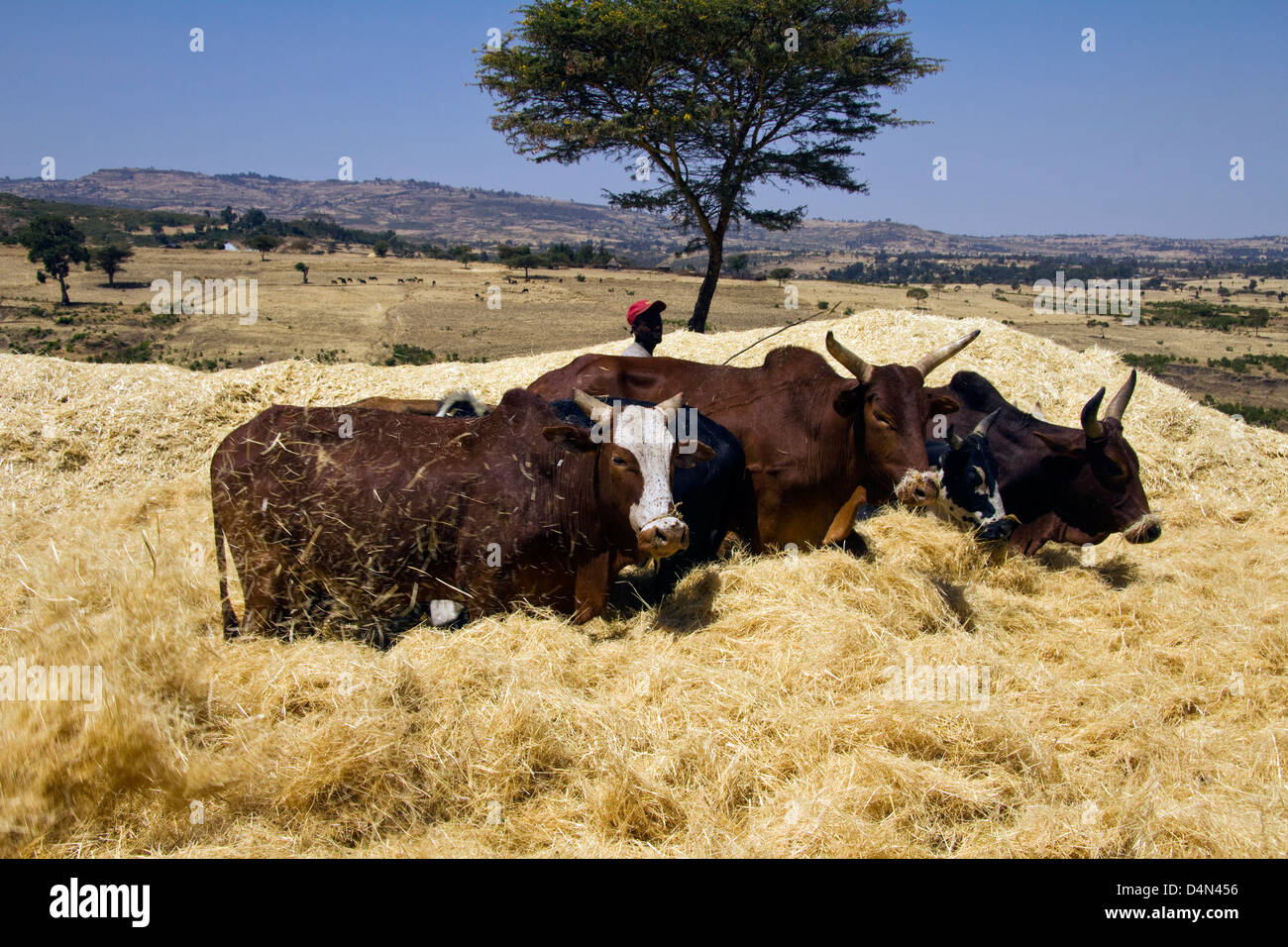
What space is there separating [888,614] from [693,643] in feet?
4.13

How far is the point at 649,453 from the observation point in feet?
16.6

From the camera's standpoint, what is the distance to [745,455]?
6.64 metres

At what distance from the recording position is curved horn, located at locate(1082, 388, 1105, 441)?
7.16 metres

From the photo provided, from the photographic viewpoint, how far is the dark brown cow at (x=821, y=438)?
613 centimetres

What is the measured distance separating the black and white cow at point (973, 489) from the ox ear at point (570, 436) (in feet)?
10.3

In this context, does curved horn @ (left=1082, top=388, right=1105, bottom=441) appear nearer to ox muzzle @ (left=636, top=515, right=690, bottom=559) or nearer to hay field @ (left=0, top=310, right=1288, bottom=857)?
hay field @ (left=0, top=310, right=1288, bottom=857)

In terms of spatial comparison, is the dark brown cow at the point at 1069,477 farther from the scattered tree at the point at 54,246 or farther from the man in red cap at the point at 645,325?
the scattered tree at the point at 54,246

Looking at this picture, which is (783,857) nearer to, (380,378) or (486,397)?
(486,397)

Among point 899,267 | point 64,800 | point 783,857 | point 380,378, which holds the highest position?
point 899,267

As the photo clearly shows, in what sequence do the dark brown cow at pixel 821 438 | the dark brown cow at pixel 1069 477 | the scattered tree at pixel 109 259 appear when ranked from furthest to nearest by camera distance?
1. the scattered tree at pixel 109 259
2. the dark brown cow at pixel 1069 477
3. the dark brown cow at pixel 821 438

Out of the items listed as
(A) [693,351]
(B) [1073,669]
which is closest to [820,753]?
(B) [1073,669]

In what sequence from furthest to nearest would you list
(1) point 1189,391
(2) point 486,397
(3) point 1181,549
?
1. (1) point 1189,391
2. (2) point 486,397
3. (3) point 1181,549

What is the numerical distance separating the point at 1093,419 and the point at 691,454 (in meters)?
4.07
